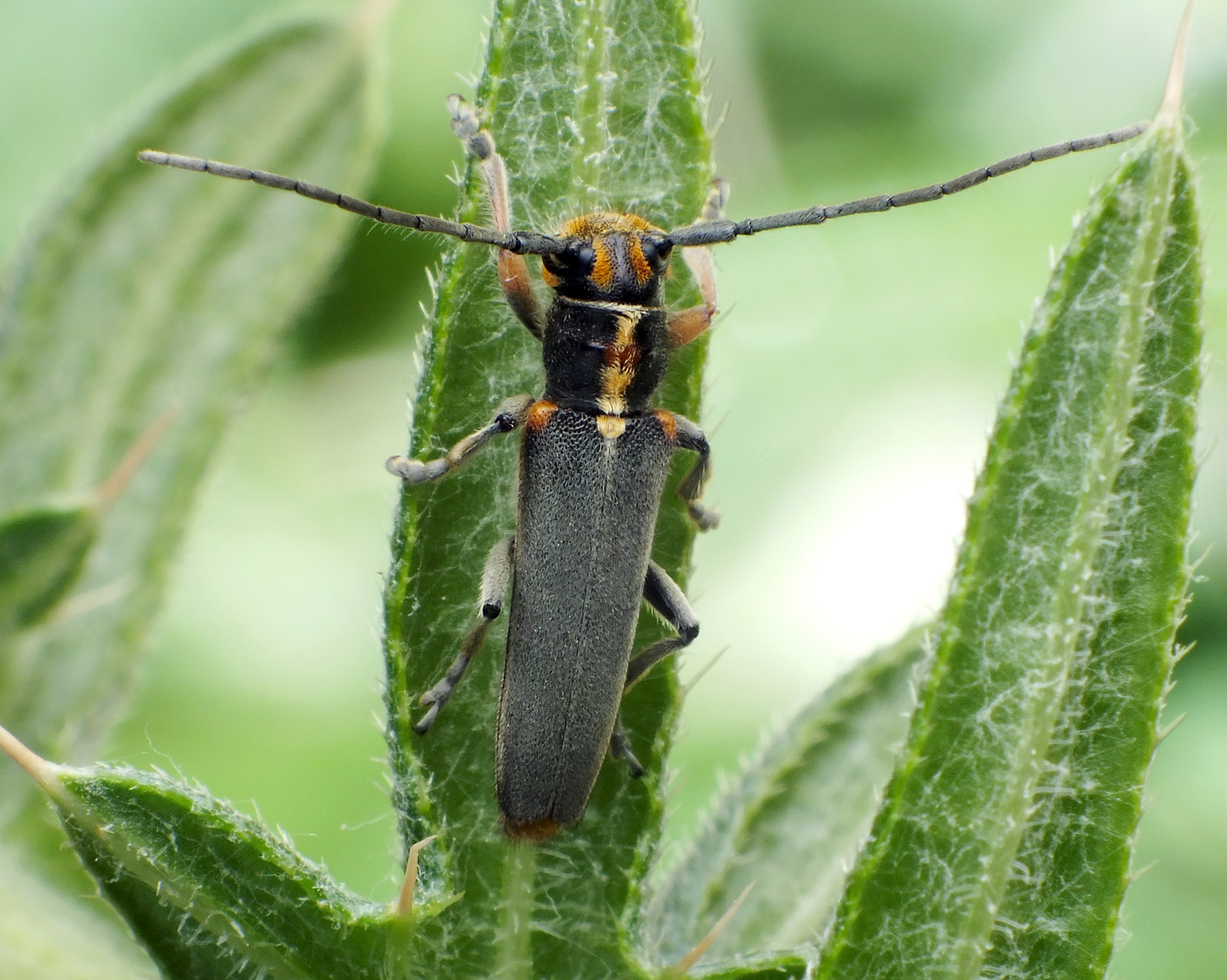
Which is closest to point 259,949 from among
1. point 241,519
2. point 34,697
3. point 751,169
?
point 34,697

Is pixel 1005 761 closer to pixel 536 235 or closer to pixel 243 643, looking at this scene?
pixel 536 235

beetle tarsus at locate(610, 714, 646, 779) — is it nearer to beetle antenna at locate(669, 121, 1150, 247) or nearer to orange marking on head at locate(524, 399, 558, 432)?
orange marking on head at locate(524, 399, 558, 432)

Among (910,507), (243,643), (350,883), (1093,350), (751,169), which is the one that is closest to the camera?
(1093,350)

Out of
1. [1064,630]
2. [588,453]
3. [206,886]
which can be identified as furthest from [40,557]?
[1064,630]

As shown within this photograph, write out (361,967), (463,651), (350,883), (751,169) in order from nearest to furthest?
(361,967) < (463,651) < (350,883) < (751,169)

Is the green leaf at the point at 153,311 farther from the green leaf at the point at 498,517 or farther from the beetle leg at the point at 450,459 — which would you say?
the green leaf at the point at 498,517

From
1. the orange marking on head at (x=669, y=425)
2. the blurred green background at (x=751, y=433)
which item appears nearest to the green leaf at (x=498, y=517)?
the orange marking on head at (x=669, y=425)
